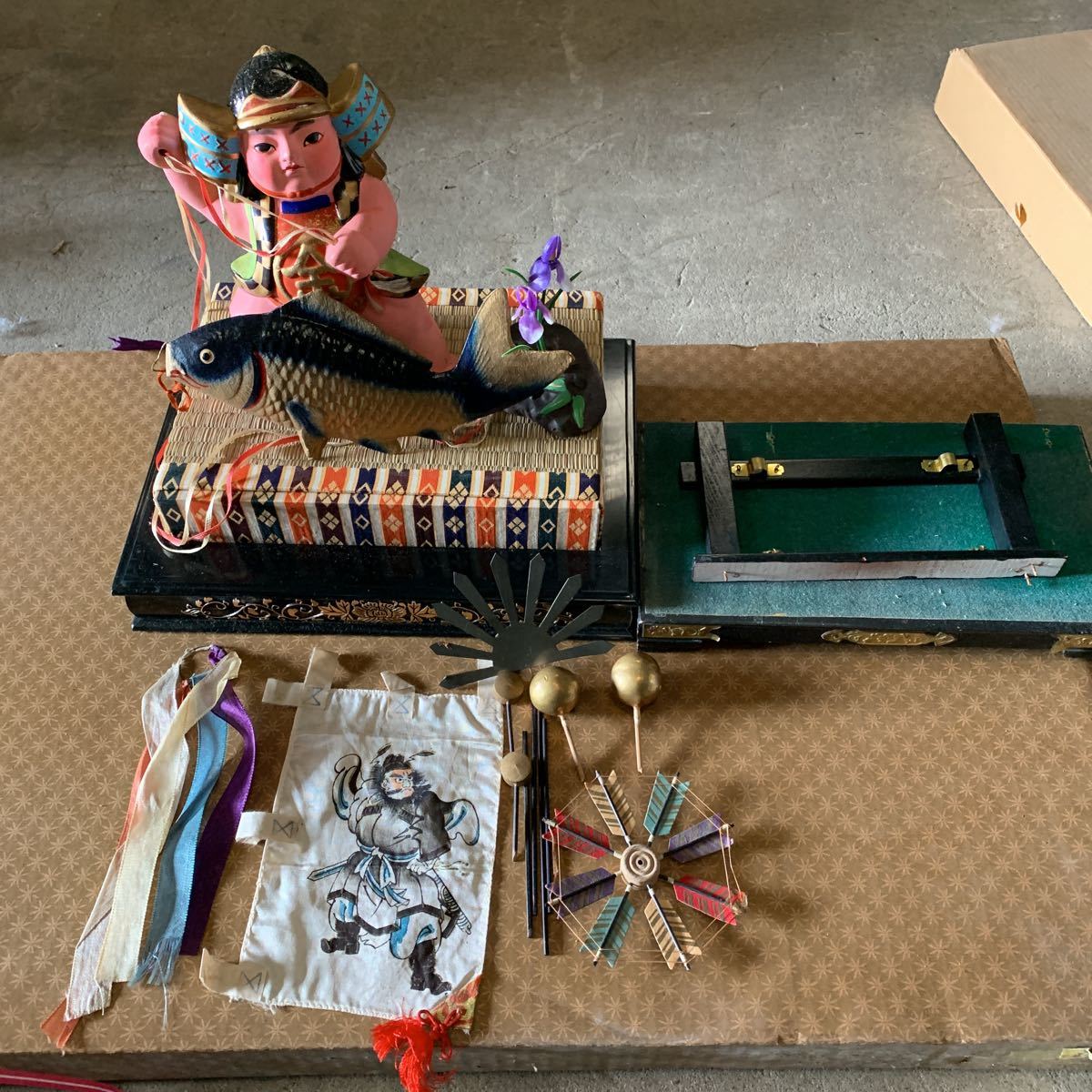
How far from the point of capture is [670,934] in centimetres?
122

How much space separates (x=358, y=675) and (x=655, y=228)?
140cm

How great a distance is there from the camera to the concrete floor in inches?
87.7

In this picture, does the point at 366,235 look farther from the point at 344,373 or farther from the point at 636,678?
the point at 636,678

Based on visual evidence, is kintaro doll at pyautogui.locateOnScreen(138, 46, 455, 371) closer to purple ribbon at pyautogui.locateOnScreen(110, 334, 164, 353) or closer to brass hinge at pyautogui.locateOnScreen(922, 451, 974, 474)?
purple ribbon at pyautogui.locateOnScreen(110, 334, 164, 353)

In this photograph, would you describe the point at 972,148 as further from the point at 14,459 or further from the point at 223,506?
the point at 14,459

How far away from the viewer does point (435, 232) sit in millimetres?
2387

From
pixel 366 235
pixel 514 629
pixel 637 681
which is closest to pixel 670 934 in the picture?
pixel 637 681

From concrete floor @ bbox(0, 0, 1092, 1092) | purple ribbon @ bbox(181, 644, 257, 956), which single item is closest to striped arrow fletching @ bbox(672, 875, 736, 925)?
purple ribbon @ bbox(181, 644, 257, 956)

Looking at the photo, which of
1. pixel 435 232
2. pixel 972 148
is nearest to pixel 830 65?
pixel 972 148

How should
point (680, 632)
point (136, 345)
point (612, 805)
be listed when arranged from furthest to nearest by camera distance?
1. point (136, 345)
2. point (680, 632)
3. point (612, 805)

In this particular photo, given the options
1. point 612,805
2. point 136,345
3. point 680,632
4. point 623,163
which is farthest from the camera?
point 623,163

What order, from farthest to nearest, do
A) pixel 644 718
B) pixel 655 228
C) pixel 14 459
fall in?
pixel 655 228, pixel 14 459, pixel 644 718

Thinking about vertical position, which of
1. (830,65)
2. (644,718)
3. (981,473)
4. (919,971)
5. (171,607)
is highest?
(830,65)

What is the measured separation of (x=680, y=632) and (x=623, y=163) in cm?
152
